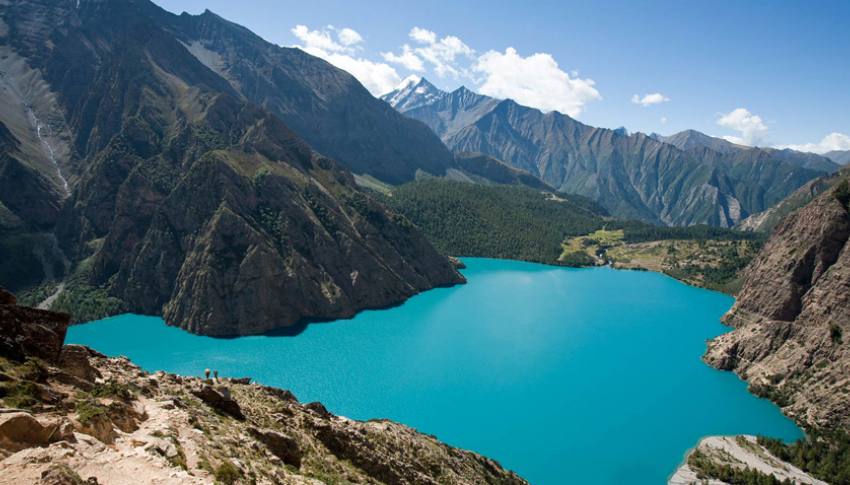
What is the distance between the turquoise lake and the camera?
246ft

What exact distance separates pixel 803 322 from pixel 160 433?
11310 centimetres

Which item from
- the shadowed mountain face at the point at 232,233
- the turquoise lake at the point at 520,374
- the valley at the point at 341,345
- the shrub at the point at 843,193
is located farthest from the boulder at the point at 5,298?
the shrub at the point at 843,193

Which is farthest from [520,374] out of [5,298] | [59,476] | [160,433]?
[59,476]

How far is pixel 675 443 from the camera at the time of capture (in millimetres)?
76688

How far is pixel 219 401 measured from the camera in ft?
111

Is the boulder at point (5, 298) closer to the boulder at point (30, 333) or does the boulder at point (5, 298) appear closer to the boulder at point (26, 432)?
the boulder at point (30, 333)

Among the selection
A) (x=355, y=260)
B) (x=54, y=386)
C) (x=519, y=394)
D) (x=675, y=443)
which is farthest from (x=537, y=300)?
(x=54, y=386)

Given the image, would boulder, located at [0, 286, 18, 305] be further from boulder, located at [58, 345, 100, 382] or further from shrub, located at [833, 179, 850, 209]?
shrub, located at [833, 179, 850, 209]

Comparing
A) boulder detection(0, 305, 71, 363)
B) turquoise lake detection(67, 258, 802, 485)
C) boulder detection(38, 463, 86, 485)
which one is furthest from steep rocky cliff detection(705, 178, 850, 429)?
boulder detection(0, 305, 71, 363)

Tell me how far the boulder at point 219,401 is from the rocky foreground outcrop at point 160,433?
62 millimetres

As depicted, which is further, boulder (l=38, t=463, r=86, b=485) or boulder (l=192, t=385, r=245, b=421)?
boulder (l=192, t=385, r=245, b=421)

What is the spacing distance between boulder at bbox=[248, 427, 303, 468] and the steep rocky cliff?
86006 millimetres

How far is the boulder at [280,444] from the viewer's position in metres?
30.8

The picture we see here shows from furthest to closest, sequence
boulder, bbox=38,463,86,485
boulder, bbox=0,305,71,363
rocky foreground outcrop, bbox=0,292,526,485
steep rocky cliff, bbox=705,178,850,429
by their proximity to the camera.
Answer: steep rocky cliff, bbox=705,178,850,429
boulder, bbox=0,305,71,363
rocky foreground outcrop, bbox=0,292,526,485
boulder, bbox=38,463,86,485
